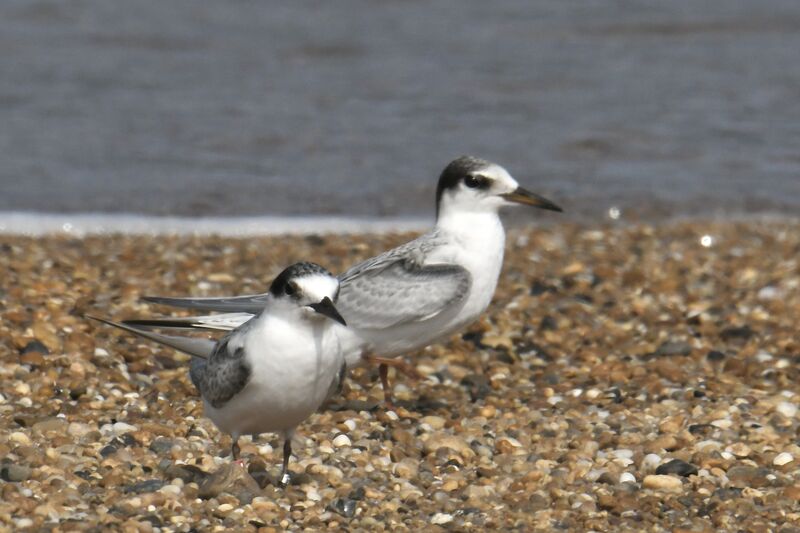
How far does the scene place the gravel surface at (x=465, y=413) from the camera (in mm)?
4547

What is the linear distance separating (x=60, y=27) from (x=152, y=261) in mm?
7614

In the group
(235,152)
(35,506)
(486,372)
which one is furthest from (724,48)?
(35,506)

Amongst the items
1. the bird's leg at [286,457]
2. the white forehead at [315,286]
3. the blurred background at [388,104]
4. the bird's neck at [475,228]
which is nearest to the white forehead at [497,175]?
the bird's neck at [475,228]

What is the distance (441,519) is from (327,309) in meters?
0.83

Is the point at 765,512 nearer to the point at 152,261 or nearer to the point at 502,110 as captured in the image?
the point at 152,261

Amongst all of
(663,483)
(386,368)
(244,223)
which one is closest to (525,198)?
(386,368)

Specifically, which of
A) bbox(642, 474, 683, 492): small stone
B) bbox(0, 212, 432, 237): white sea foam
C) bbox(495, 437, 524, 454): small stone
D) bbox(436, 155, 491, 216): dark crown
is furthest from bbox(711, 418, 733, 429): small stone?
bbox(0, 212, 432, 237): white sea foam

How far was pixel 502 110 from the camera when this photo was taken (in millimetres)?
12562

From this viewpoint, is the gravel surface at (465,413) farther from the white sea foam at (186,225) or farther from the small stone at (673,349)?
the white sea foam at (186,225)

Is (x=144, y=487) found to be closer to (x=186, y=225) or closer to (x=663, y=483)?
(x=663, y=483)

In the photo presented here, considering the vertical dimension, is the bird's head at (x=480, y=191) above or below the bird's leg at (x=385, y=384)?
above

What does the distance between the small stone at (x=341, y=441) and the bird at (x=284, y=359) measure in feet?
1.98

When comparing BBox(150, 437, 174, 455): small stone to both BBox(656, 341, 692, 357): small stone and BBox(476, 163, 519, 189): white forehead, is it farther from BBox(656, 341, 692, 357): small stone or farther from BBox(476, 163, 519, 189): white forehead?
BBox(656, 341, 692, 357): small stone

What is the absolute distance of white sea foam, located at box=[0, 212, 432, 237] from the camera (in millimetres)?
9258
